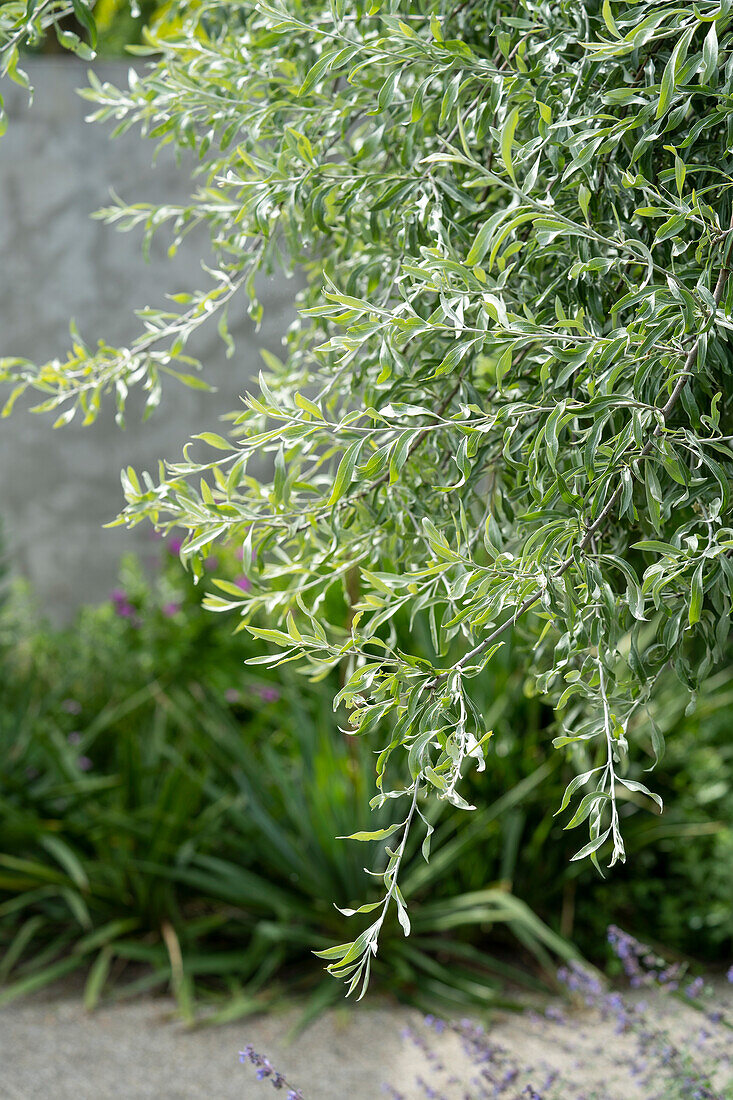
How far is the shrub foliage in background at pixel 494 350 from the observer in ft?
3.05

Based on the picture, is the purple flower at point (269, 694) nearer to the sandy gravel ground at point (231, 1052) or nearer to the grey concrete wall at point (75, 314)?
the sandy gravel ground at point (231, 1052)

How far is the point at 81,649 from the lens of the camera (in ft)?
13.4

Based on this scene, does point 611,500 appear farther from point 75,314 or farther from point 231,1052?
point 75,314

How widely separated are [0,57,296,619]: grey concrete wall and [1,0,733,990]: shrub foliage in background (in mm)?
3678

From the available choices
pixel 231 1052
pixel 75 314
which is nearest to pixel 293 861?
pixel 231 1052

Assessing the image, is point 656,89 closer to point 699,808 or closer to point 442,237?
point 442,237

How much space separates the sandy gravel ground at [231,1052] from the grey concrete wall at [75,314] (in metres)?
2.72

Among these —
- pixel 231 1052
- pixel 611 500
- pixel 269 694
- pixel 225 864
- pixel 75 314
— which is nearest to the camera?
pixel 611 500

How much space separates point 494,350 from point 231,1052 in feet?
6.82

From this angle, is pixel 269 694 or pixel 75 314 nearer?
pixel 269 694

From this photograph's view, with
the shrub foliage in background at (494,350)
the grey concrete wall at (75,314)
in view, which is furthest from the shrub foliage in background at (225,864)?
the grey concrete wall at (75,314)

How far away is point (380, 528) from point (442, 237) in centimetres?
36

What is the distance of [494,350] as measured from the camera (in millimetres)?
1213

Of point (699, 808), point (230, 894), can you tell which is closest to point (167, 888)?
point (230, 894)
